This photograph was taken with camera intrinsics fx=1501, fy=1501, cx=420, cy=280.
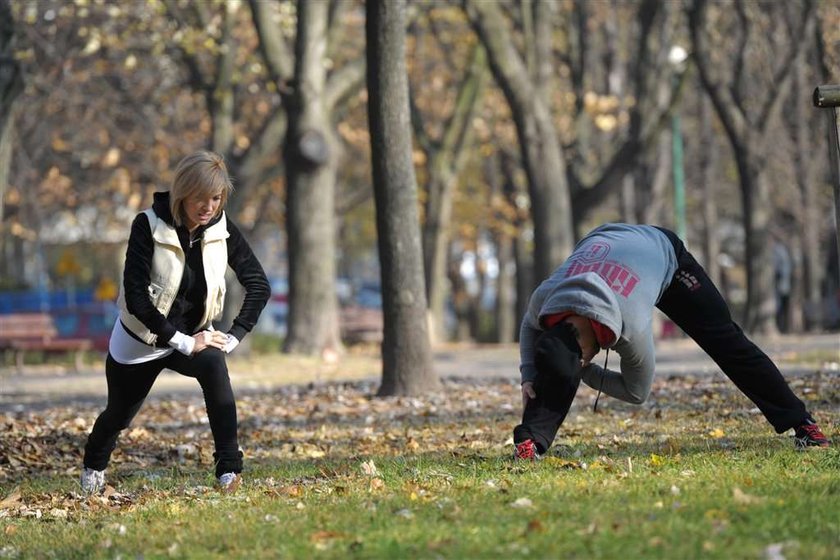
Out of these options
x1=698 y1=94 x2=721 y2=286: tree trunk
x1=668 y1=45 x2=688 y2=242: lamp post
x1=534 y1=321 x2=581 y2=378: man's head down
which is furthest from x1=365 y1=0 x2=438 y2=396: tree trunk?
x1=698 y1=94 x2=721 y2=286: tree trunk

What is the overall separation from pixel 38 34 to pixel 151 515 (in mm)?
19163

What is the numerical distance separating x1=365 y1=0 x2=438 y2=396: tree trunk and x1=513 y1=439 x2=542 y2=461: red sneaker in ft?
19.6

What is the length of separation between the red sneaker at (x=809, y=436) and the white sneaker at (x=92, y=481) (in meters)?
3.77

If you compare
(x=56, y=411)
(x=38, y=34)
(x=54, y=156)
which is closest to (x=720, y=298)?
(x=56, y=411)

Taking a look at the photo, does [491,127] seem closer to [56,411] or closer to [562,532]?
[56,411]

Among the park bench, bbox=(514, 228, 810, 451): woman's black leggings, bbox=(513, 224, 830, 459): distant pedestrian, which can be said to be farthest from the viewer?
the park bench

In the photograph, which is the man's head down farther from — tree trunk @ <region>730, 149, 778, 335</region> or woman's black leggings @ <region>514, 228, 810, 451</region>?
tree trunk @ <region>730, 149, 778, 335</region>

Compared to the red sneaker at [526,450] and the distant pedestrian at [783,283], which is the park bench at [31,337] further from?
the distant pedestrian at [783,283]

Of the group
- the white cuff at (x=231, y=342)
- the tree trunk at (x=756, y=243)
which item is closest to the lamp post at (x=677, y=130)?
the tree trunk at (x=756, y=243)

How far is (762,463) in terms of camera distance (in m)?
7.11

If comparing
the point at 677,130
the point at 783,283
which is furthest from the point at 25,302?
the point at 783,283

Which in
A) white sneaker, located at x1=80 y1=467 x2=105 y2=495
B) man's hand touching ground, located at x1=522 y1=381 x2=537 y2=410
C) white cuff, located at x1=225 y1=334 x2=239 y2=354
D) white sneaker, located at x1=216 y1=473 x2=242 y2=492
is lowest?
white sneaker, located at x1=80 y1=467 x2=105 y2=495

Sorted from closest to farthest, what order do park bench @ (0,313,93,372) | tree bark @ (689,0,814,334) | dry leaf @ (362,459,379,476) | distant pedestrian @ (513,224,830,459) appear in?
distant pedestrian @ (513,224,830,459), dry leaf @ (362,459,379,476), park bench @ (0,313,93,372), tree bark @ (689,0,814,334)

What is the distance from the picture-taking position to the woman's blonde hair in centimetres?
Result: 720
